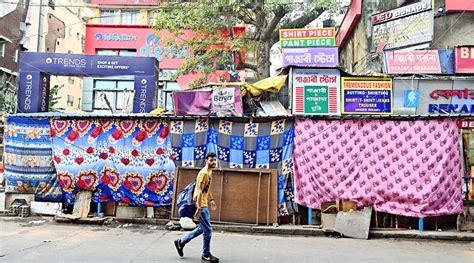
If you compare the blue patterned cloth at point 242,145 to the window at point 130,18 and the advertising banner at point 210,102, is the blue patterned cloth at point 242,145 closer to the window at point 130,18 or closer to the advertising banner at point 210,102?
the advertising banner at point 210,102

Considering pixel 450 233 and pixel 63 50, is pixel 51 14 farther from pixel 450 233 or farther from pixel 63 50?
pixel 450 233

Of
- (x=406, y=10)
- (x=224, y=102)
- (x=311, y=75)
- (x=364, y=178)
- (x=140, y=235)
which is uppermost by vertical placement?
(x=406, y=10)

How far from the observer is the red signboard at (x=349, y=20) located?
15000mm

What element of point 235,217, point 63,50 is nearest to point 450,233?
point 235,217

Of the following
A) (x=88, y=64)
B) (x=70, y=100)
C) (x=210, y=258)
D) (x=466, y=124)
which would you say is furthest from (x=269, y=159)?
(x=70, y=100)

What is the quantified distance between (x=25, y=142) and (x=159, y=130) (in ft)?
11.0

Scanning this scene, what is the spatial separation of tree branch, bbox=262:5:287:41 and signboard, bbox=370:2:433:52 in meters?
3.85

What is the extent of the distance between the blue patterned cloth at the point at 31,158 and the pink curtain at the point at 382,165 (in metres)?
5.96

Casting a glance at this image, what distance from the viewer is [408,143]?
29.0 ft

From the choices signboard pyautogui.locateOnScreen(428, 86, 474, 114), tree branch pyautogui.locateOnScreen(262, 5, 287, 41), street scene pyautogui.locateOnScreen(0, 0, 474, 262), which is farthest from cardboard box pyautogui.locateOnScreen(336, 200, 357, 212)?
tree branch pyautogui.locateOnScreen(262, 5, 287, 41)

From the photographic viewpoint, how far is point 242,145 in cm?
938

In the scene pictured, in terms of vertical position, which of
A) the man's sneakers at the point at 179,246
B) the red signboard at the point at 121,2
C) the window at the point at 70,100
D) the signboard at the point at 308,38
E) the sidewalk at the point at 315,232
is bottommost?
the sidewalk at the point at 315,232

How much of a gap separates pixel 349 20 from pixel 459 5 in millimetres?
5193

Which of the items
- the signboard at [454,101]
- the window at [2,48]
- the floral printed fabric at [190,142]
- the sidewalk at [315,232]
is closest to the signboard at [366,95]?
the signboard at [454,101]
